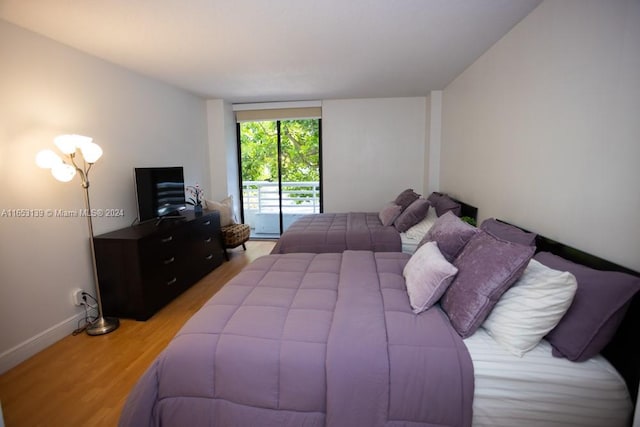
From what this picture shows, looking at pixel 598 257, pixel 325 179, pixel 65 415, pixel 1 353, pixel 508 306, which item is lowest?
pixel 65 415

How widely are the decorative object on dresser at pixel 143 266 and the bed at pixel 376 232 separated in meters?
1.08

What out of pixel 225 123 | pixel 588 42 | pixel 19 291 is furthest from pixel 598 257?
pixel 225 123

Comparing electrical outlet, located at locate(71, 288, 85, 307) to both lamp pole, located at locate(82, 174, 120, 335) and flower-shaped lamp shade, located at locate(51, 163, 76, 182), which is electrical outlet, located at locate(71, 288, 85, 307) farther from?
flower-shaped lamp shade, located at locate(51, 163, 76, 182)

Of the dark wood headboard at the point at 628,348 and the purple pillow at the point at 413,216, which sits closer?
the dark wood headboard at the point at 628,348

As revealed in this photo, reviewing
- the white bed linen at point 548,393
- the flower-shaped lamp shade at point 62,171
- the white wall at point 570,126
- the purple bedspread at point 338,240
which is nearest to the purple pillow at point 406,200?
the purple bedspread at point 338,240

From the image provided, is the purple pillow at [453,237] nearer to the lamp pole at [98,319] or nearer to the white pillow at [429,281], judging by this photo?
the white pillow at [429,281]

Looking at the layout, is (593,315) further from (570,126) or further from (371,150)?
(371,150)

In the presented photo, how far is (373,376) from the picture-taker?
1.25m

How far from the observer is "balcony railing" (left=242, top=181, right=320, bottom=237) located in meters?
5.68

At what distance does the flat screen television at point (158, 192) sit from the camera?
3.23 meters

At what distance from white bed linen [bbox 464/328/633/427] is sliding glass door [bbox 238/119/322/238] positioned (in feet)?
14.3

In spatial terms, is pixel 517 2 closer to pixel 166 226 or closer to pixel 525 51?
pixel 525 51

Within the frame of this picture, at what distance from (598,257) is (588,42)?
3.78 feet

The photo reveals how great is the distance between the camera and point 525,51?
7.30 ft
